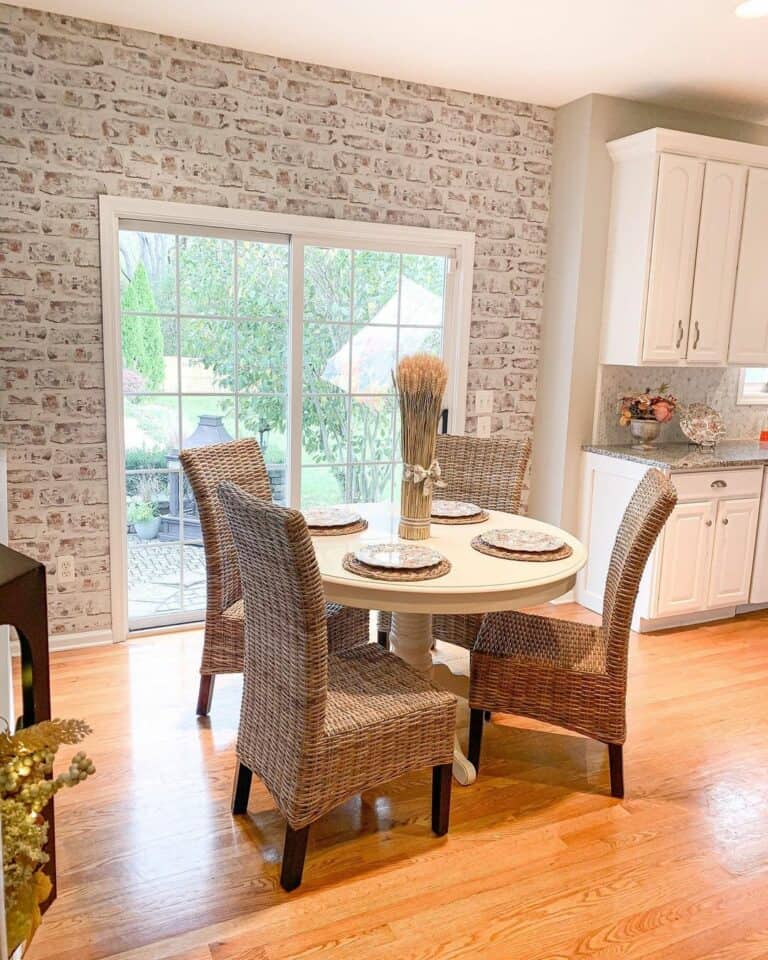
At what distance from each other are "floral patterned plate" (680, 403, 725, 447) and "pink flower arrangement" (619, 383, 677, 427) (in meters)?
0.14

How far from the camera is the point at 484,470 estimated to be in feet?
10.6

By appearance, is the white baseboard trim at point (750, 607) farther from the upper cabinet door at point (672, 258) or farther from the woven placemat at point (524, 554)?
the woven placemat at point (524, 554)

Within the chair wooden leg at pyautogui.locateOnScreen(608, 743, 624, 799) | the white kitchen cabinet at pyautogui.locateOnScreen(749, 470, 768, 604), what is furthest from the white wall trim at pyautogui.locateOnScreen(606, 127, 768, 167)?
the chair wooden leg at pyautogui.locateOnScreen(608, 743, 624, 799)

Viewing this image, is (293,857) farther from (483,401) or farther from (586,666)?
(483,401)

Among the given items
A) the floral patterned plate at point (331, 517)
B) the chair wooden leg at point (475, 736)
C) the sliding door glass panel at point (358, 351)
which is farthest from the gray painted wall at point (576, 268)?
the chair wooden leg at point (475, 736)

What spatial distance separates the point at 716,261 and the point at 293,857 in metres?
3.46

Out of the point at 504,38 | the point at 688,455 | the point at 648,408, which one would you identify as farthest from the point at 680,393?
the point at 504,38

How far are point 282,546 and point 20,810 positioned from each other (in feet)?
3.38

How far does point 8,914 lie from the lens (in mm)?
824

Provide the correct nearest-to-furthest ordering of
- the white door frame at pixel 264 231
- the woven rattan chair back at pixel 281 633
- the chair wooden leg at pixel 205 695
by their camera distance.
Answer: the woven rattan chair back at pixel 281 633, the chair wooden leg at pixel 205 695, the white door frame at pixel 264 231

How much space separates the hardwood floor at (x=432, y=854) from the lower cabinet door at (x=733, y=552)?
41.4 inches

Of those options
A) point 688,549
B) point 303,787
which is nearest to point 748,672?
point 688,549

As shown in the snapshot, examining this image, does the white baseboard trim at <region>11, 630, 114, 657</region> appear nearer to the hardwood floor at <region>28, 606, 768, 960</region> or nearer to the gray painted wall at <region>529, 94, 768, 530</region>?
the hardwood floor at <region>28, 606, 768, 960</region>

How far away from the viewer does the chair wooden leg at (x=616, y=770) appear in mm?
2441
